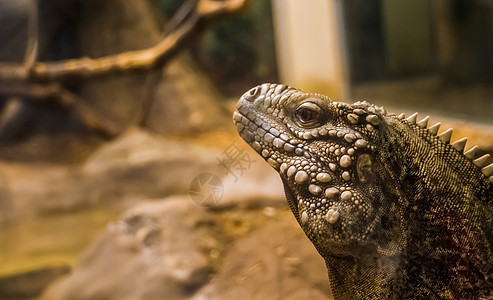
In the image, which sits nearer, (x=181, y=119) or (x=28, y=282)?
(x=28, y=282)

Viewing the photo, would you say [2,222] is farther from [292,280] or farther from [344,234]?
[344,234]

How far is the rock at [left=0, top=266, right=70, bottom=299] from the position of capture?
4924mm

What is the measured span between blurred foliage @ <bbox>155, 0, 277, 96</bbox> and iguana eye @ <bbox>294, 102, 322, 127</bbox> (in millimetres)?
7080

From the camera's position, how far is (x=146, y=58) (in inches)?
260

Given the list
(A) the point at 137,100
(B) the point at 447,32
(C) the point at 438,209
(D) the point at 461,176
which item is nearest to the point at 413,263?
(C) the point at 438,209

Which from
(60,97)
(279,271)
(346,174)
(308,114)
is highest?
(60,97)

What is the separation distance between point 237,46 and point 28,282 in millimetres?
6164

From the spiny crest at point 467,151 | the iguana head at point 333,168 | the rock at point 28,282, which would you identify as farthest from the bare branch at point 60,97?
the spiny crest at point 467,151

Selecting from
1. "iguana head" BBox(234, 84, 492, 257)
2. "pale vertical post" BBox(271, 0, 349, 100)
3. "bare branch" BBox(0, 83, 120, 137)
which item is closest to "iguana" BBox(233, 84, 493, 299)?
"iguana head" BBox(234, 84, 492, 257)

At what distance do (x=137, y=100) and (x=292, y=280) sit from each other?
28.9 ft

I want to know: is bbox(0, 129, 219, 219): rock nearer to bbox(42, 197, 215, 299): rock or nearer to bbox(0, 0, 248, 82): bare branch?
bbox(0, 0, 248, 82): bare branch

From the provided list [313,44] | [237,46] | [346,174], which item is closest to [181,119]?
[237,46]

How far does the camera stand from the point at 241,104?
86.1 inches

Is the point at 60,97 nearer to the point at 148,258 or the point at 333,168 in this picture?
the point at 148,258
